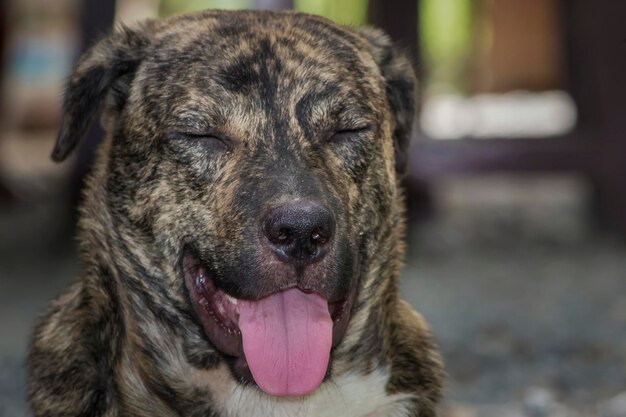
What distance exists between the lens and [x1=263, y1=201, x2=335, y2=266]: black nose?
3488 millimetres

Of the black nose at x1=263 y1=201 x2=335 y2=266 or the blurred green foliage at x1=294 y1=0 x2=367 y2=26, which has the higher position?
the blurred green foliage at x1=294 y1=0 x2=367 y2=26

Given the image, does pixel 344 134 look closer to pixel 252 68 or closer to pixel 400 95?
pixel 252 68

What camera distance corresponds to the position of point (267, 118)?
3.94 metres

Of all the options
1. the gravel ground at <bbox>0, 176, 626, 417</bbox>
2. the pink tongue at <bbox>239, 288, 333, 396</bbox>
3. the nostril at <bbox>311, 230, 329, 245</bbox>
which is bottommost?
the gravel ground at <bbox>0, 176, 626, 417</bbox>

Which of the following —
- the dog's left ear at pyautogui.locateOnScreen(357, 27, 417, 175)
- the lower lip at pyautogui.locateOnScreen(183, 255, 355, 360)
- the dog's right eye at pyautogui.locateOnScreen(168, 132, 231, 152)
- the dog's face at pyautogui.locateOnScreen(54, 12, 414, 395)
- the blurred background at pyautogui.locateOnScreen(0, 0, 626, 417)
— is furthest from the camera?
the blurred background at pyautogui.locateOnScreen(0, 0, 626, 417)

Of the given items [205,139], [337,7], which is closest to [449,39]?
[337,7]

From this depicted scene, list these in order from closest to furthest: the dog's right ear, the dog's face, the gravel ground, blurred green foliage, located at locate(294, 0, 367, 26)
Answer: the dog's face
the dog's right ear
the gravel ground
blurred green foliage, located at locate(294, 0, 367, 26)

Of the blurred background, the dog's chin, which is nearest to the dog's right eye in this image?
the dog's chin

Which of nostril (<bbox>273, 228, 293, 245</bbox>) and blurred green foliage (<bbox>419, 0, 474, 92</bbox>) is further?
blurred green foliage (<bbox>419, 0, 474, 92</bbox>)

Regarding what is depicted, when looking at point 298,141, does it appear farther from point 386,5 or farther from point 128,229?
point 386,5

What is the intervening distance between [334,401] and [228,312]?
468mm

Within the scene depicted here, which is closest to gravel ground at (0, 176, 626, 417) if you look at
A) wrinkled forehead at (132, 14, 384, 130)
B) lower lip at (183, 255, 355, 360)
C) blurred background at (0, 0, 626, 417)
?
blurred background at (0, 0, 626, 417)

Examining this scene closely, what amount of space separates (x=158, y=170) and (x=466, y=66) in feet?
38.4

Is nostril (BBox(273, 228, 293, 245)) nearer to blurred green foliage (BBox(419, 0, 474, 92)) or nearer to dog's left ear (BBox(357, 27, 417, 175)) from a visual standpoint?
dog's left ear (BBox(357, 27, 417, 175))
